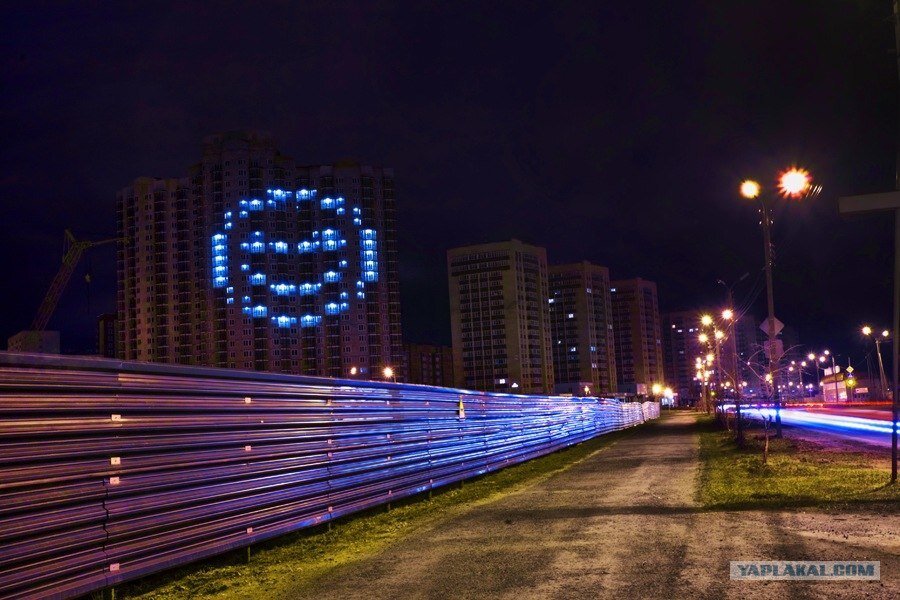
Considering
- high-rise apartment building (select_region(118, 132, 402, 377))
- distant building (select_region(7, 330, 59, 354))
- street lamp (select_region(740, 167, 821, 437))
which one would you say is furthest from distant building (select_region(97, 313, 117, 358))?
street lamp (select_region(740, 167, 821, 437))

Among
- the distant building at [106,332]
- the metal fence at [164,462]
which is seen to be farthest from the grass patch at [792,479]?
the distant building at [106,332]

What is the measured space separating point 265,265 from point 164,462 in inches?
5271

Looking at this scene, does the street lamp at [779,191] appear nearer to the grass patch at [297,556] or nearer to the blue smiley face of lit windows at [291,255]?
the grass patch at [297,556]

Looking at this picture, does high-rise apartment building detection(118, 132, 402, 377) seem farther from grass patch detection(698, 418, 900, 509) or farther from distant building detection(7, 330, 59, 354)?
grass patch detection(698, 418, 900, 509)

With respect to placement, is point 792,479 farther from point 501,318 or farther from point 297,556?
point 501,318

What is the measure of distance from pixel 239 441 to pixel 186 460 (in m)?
0.92

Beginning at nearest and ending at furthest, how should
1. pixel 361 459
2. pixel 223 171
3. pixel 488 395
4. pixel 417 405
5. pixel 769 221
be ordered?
pixel 361 459
pixel 417 405
pixel 488 395
pixel 769 221
pixel 223 171

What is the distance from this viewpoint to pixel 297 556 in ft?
28.0

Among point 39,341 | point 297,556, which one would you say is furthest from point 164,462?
point 39,341

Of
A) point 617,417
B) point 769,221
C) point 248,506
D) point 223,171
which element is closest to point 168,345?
point 223,171

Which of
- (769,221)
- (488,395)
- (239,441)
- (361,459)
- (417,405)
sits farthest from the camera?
(769,221)

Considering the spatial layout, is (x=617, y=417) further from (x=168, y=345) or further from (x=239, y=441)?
(x=168, y=345)

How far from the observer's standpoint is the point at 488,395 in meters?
18.0

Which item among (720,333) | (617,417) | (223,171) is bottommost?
(617,417)
